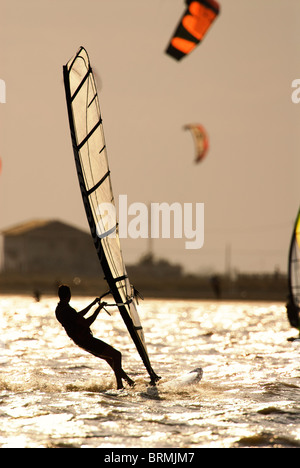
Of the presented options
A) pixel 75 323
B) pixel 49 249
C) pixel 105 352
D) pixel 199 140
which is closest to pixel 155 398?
pixel 105 352

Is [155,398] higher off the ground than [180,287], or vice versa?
[155,398]

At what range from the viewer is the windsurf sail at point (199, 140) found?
2612cm

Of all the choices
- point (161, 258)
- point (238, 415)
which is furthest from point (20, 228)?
point (238, 415)

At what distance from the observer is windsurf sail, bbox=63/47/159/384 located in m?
6.80

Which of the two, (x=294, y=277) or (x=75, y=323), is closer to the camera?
(x=75, y=323)

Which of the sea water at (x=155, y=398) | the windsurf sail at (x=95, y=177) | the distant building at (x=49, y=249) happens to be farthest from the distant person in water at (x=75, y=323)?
the distant building at (x=49, y=249)

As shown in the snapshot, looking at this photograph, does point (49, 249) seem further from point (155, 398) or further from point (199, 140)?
point (155, 398)

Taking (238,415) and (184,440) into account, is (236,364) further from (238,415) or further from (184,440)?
(184,440)

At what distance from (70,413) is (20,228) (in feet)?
176

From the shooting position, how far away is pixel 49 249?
58625 mm

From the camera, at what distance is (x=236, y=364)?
10.2 m

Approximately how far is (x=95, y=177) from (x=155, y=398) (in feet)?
7.13

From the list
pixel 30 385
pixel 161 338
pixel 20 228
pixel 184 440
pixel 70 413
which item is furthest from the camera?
pixel 20 228

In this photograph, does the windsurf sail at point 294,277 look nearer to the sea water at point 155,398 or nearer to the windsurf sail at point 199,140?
the sea water at point 155,398
